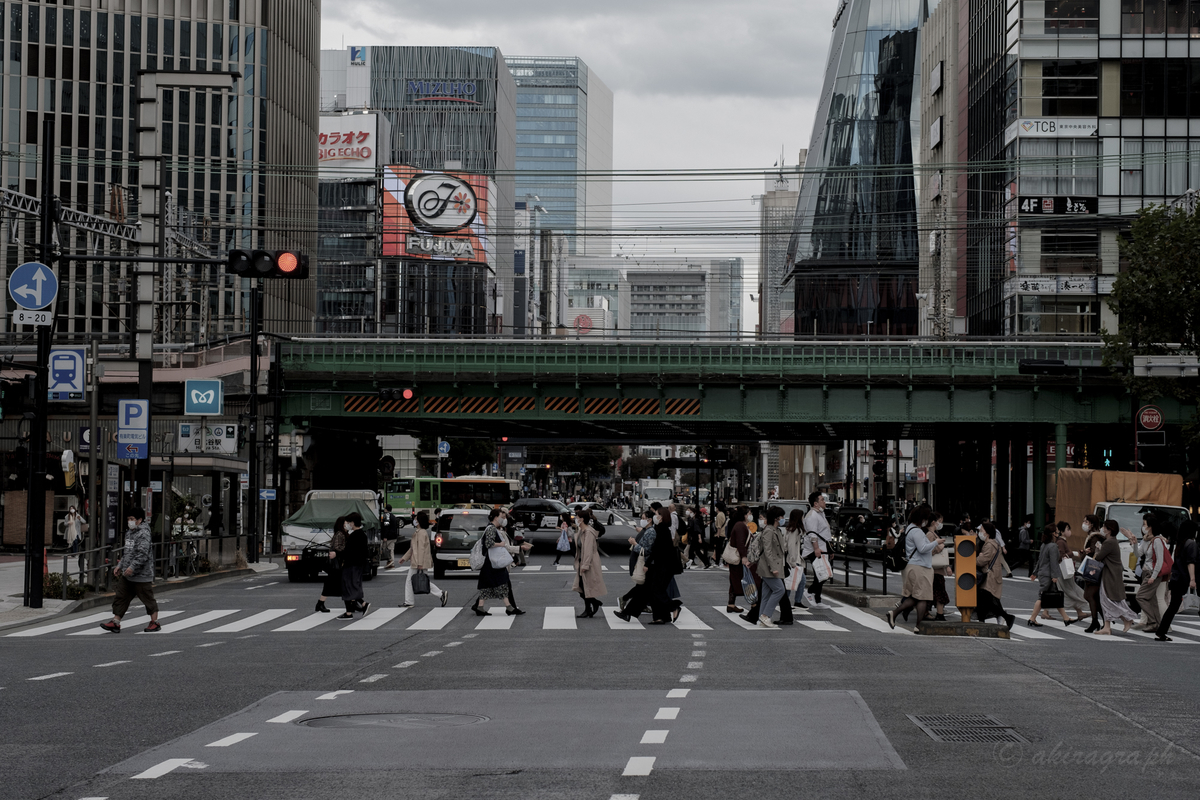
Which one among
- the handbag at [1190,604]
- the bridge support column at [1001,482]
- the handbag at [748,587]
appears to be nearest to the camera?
the handbag at [748,587]

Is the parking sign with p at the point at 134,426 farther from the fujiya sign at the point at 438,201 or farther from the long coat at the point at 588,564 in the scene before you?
the fujiya sign at the point at 438,201

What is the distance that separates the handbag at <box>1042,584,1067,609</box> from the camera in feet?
76.5

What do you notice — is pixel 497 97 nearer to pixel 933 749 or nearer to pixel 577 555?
pixel 577 555

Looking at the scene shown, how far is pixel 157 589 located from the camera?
30.7 metres

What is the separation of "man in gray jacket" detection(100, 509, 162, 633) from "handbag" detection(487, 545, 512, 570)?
5138mm

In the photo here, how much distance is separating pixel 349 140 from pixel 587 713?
414ft

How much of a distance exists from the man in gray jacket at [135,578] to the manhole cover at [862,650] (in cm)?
954

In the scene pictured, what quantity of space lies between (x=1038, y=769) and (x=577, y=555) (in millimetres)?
14299

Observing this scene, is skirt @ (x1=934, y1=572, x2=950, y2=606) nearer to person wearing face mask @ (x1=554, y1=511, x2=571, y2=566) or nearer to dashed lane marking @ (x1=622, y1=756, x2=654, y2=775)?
dashed lane marking @ (x1=622, y1=756, x2=654, y2=775)

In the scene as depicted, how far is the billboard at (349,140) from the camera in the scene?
133250 mm

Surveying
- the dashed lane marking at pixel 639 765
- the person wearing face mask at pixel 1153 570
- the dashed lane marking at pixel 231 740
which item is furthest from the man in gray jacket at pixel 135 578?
the person wearing face mask at pixel 1153 570

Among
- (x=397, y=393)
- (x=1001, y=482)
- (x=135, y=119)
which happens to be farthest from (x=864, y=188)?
(x=397, y=393)

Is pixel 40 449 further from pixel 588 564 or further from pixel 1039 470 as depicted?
pixel 1039 470

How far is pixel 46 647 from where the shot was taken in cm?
1845
